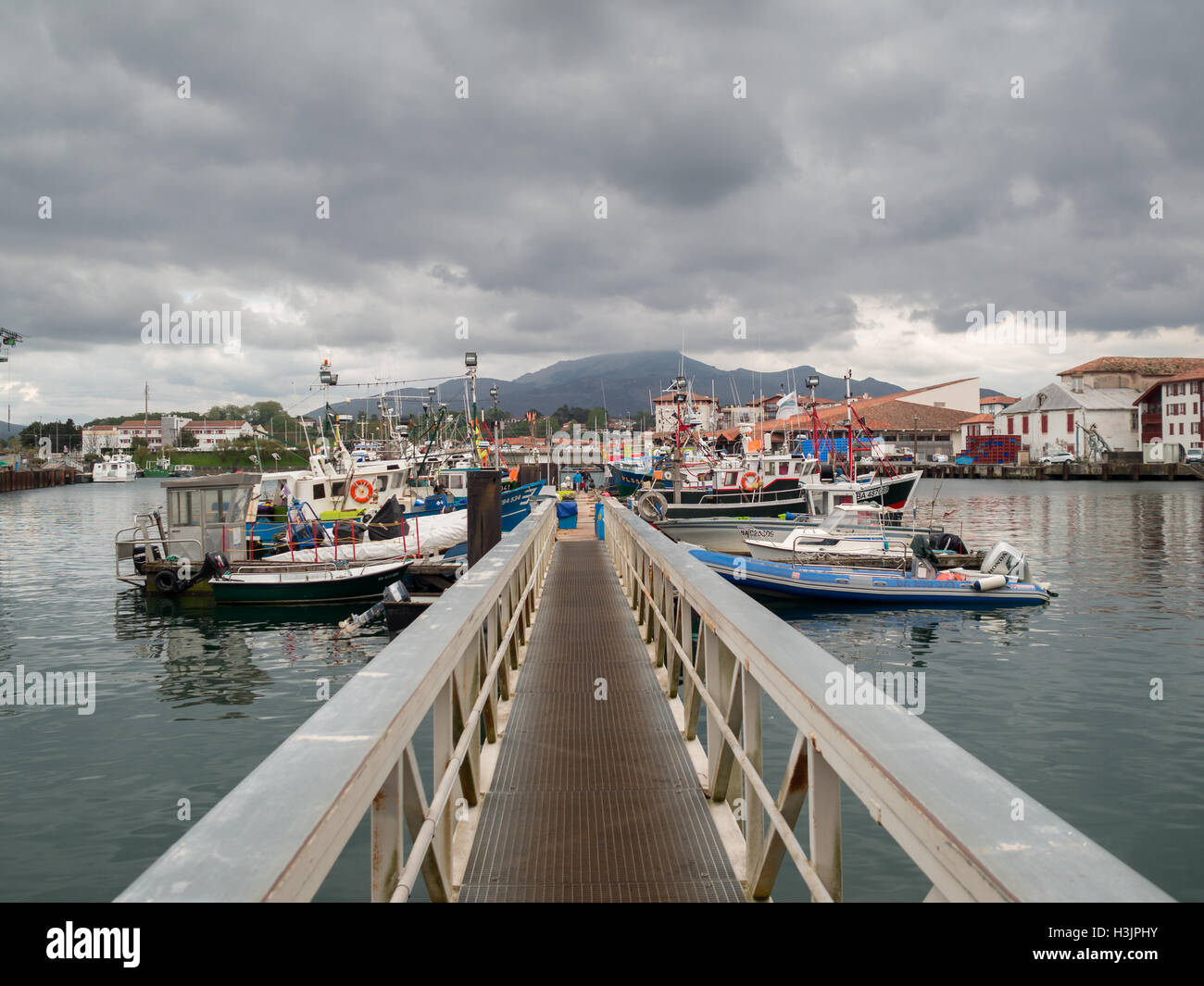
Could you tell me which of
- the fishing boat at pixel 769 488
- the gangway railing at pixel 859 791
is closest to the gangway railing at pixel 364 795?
the gangway railing at pixel 859 791

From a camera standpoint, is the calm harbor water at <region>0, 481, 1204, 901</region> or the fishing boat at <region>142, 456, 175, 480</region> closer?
the calm harbor water at <region>0, 481, 1204, 901</region>

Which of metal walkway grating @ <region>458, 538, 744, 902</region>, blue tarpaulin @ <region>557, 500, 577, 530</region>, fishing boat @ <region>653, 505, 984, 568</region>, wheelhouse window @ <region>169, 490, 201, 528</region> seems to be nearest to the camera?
metal walkway grating @ <region>458, 538, 744, 902</region>

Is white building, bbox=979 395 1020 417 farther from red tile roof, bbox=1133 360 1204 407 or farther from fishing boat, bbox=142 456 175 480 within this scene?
fishing boat, bbox=142 456 175 480

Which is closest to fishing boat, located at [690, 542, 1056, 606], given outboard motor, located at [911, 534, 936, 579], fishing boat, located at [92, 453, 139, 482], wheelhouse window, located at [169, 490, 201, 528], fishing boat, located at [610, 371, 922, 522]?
outboard motor, located at [911, 534, 936, 579]

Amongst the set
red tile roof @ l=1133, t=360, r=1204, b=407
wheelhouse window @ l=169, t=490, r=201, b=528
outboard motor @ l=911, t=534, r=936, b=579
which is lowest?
outboard motor @ l=911, t=534, r=936, b=579

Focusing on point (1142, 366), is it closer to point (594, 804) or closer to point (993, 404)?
point (993, 404)

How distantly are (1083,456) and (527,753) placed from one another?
125m

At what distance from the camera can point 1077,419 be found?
114 metres

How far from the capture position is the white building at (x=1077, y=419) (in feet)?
371

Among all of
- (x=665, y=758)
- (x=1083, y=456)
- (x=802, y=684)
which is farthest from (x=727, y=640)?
(x=1083, y=456)

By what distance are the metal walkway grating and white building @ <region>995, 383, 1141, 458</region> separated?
123 m

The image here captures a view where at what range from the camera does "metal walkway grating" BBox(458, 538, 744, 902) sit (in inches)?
158

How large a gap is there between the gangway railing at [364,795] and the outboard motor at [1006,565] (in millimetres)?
20654
